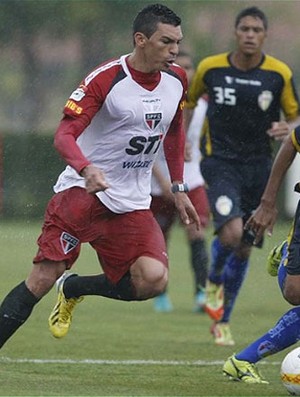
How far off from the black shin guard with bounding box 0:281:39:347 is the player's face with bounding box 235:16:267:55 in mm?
3479

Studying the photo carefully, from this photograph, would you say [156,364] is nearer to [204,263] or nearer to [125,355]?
[125,355]

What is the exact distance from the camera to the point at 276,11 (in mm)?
20688

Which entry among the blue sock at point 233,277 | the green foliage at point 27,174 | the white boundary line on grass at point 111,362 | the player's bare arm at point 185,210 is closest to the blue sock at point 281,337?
the player's bare arm at point 185,210

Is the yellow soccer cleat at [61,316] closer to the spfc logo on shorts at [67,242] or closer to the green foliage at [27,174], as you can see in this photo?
the spfc logo on shorts at [67,242]

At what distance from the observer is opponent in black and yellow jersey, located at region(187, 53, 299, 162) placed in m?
10.6

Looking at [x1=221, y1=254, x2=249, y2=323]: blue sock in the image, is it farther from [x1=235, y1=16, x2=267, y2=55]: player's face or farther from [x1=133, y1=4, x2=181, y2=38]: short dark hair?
[x1=133, y1=4, x2=181, y2=38]: short dark hair

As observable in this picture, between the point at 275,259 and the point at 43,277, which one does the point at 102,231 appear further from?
the point at 275,259

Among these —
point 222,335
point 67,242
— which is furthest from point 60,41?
point 67,242

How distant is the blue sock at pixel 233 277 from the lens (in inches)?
407

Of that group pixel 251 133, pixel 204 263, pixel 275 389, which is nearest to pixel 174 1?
pixel 204 263

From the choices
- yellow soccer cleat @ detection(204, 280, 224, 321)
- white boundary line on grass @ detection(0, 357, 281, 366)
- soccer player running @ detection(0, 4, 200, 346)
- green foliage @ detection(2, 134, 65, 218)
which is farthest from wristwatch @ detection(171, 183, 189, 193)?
green foliage @ detection(2, 134, 65, 218)

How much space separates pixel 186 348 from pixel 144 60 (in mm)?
2671

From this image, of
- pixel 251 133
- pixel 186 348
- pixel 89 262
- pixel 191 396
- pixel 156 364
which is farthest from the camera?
pixel 89 262

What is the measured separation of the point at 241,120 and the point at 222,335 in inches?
64.6
